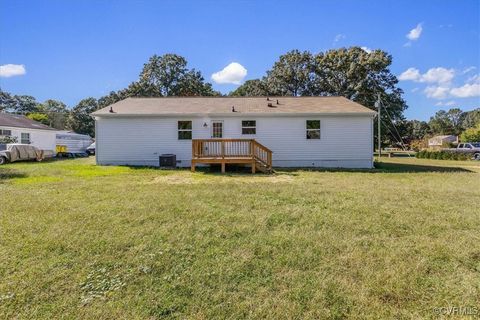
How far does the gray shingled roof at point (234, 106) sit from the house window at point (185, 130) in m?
0.56

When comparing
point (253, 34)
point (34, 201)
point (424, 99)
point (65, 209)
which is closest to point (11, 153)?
point (34, 201)

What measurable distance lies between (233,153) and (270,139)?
2.42 m

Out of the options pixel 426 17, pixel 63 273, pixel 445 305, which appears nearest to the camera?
pixel 445 305

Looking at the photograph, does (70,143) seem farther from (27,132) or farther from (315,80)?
(315,80)

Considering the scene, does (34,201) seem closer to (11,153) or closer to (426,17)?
(11,153)

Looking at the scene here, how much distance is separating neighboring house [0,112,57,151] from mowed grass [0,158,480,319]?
59.5 ft

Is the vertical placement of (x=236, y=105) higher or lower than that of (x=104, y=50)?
lower

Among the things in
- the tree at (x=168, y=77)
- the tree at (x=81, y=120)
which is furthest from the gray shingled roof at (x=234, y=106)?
the tree at (x=81, y=120)

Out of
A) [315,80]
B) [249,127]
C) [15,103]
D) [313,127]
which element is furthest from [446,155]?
[15,103]

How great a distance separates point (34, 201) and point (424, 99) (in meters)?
34.3

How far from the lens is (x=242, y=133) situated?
1379 centimetres

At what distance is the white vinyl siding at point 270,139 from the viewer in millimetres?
13695

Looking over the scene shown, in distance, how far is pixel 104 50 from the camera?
15391 mm

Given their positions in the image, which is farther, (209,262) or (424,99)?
(424,99)
